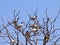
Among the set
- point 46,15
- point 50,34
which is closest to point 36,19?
point 46,15

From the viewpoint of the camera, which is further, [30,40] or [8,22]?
[8,22]

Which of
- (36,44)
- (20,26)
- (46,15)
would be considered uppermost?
(46,15)

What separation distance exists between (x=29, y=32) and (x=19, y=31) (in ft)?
0.97

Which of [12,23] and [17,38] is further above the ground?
[12,23]

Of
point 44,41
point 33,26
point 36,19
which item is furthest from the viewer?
point 36,19

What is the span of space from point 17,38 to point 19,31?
190 mm

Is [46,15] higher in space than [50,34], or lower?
higher

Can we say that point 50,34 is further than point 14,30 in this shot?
No

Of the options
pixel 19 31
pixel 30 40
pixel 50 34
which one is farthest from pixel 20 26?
pixel 50 34

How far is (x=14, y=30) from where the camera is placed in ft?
16.7

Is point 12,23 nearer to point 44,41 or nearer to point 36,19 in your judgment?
point 36,19

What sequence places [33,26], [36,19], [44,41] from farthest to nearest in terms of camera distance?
[36,19], [33,26], [44,41]

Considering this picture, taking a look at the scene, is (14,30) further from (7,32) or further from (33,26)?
(33,26)

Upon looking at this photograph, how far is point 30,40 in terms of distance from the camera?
4.60 meters
